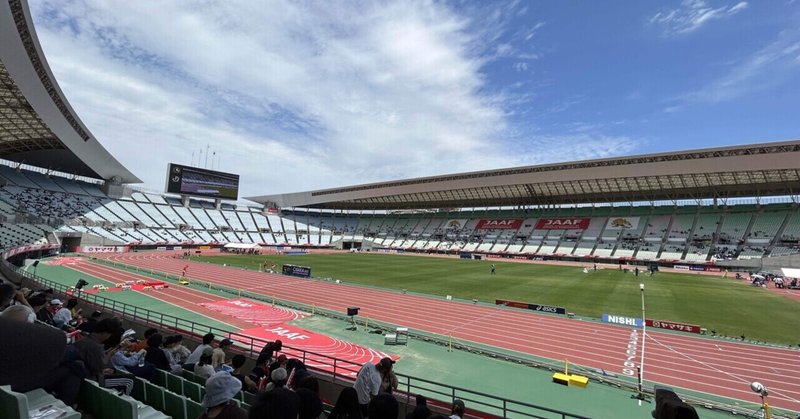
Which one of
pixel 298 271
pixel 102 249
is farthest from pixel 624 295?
pixel 102 249

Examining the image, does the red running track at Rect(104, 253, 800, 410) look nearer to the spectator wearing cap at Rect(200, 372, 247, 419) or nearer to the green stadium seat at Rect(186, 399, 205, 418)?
the green stadium seat at Rect(186, 399, 205, 418)

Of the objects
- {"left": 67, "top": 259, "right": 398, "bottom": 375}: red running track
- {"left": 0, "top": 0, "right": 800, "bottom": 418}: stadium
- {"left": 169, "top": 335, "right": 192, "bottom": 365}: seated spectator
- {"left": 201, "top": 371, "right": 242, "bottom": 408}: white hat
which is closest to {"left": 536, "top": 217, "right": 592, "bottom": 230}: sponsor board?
{"left": 0, "top": 0, "right": 800, "bottom": 418}: stadium

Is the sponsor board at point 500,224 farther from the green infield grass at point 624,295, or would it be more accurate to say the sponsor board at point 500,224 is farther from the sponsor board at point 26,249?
the sponsor board at point 26,249

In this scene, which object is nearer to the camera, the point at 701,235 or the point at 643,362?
the point at 643,362

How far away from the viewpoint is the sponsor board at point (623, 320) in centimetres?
2006

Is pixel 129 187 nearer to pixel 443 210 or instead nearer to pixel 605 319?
pixel 443 210

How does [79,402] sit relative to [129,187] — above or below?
below

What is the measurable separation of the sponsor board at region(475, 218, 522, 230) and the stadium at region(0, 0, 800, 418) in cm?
49

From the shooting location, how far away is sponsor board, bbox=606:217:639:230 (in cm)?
6562

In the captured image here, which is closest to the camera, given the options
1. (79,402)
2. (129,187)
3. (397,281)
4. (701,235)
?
(79,402)

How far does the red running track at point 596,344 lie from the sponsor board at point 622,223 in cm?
5352

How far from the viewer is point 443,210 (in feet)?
308

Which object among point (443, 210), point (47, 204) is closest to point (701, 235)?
point (443, 210)

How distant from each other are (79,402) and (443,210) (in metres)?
90.7
